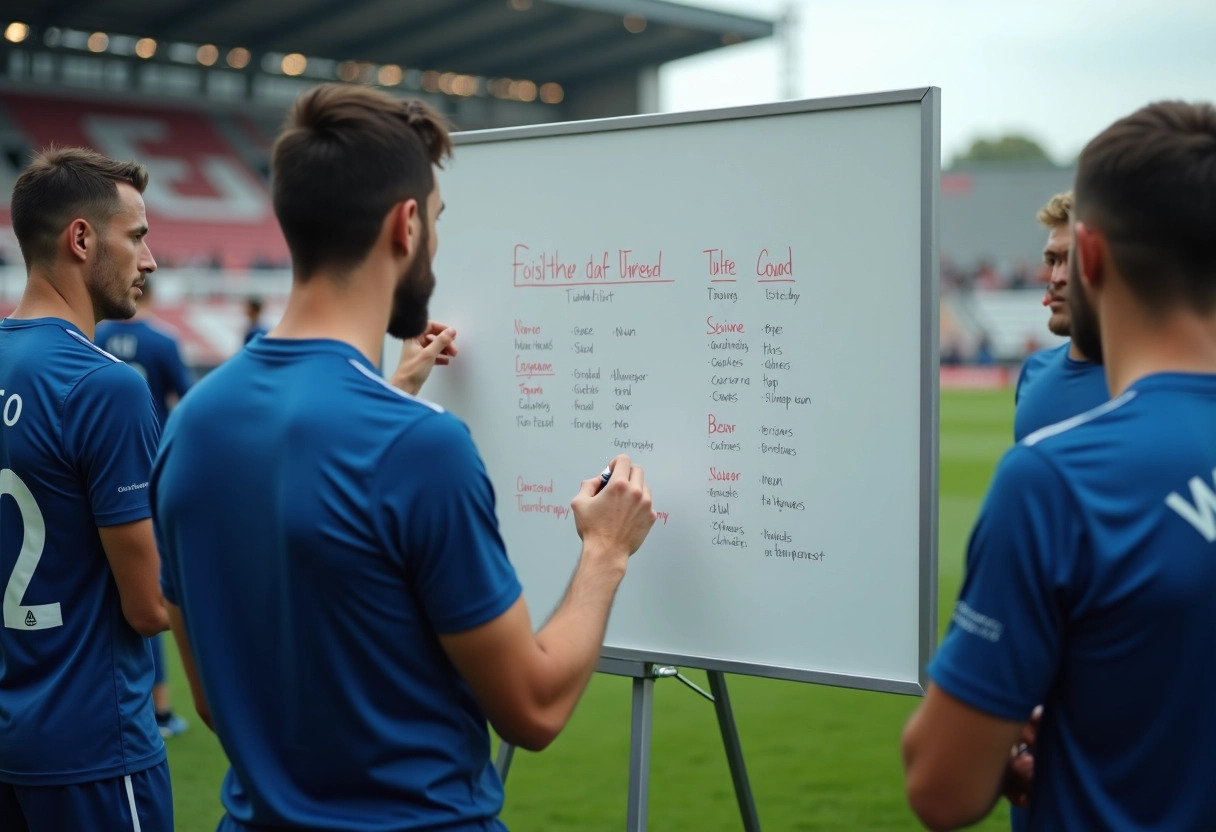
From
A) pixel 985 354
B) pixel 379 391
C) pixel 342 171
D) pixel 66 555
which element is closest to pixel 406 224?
pixel 342 171

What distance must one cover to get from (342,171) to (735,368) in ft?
5.02

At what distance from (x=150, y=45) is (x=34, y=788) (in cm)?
2529

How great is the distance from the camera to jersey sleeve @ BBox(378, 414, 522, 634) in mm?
1529

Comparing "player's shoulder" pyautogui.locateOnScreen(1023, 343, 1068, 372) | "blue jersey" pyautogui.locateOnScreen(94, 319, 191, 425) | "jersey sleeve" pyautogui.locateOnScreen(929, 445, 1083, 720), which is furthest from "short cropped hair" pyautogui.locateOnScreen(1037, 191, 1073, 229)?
"blue jersey" pyautogui.locateOnScreen(94, 319, 191, 425)

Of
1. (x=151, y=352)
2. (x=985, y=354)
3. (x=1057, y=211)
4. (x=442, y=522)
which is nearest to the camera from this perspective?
(x=442, y=522)

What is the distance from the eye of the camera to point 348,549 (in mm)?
1541

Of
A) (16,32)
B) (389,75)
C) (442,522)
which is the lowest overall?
(442,522)

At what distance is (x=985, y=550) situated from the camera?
1439 millimetres

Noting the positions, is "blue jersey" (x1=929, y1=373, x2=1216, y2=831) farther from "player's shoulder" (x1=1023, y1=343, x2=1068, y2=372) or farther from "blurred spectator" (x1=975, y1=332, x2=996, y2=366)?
"blurred spectator" (x1=975, y1=332, x2=996, y2=366)

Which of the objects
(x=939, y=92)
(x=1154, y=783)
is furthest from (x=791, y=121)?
(x=1154, y=783)

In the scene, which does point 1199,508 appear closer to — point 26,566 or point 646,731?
point 646,731

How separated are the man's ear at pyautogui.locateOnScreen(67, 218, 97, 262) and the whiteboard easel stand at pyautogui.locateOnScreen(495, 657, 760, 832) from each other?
5.40 ft

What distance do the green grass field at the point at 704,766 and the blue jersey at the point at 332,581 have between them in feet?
9.43

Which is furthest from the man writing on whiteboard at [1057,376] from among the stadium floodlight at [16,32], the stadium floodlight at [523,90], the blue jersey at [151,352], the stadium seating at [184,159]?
the stadium floodlight at [523,90]
